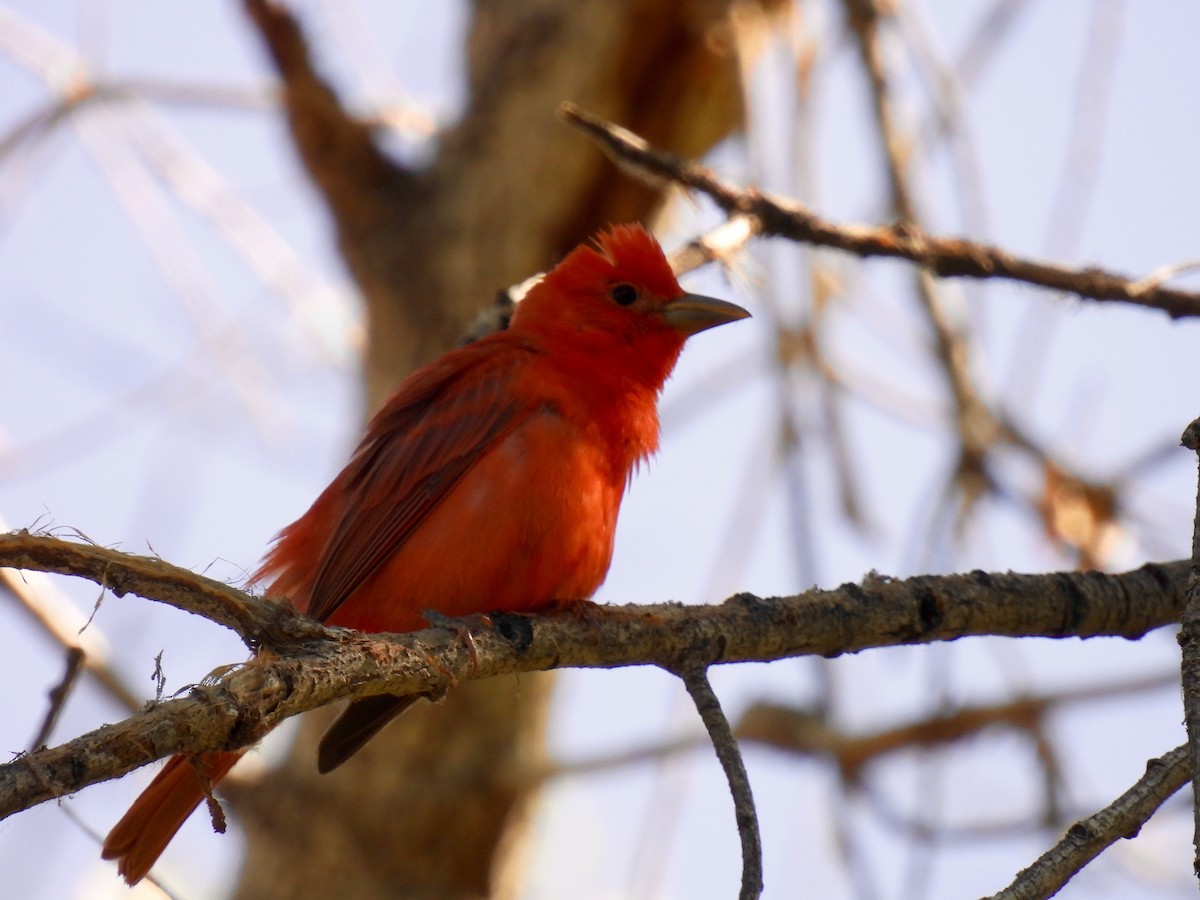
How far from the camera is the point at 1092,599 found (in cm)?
314

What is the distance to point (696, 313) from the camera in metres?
4.62

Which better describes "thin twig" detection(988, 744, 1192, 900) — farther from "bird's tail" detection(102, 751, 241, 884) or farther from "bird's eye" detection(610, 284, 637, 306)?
"bird's eye" detection(610, 284, 637, 306)

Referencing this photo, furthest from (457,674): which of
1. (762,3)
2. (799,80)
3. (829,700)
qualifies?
(762,3)

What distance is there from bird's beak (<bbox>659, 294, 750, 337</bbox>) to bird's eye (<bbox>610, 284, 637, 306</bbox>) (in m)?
0.11

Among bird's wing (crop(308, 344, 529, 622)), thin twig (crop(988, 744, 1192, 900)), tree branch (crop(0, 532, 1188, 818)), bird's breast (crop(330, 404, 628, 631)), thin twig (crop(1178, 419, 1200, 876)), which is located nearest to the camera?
thin twig (crop(1178, 419, 1200, 876))

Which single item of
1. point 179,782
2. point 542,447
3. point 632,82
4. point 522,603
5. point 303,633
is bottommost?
point 303,633

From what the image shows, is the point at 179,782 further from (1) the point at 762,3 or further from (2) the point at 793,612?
(1) the point at 762,3

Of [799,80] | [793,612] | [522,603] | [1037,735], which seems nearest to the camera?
[793,612]

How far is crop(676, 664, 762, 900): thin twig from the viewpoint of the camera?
2281mm

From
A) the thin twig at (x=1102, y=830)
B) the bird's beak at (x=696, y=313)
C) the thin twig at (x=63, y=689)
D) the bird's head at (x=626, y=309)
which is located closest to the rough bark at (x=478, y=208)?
the bird's head at (x=626, y=309)

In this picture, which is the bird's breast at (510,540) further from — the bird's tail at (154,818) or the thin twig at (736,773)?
the thin twig at (736,773)

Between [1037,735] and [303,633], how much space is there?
336cm

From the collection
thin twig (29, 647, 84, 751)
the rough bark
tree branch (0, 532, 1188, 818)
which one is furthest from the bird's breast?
the rough bark

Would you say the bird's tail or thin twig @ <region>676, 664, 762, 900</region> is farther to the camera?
the bird's tail
